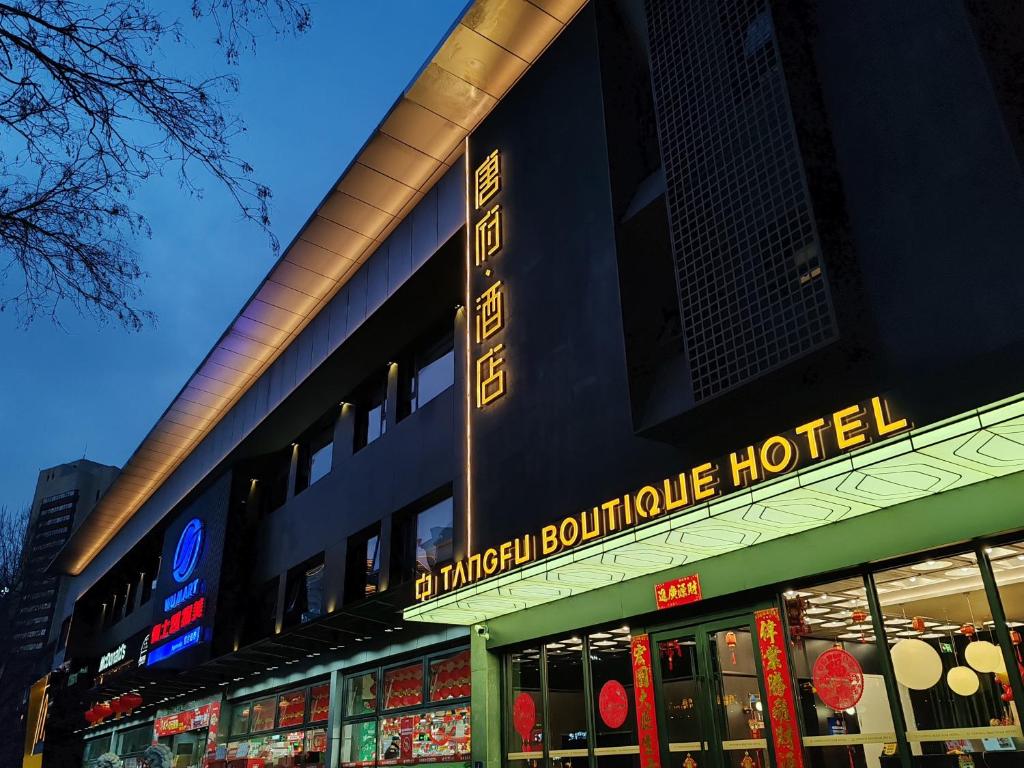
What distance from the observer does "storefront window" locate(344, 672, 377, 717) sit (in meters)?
15.4

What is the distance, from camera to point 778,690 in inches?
324

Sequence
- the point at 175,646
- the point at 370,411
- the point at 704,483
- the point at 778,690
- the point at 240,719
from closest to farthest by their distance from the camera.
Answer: the point at 704,483 < the point at 778,690 < the point at 370,411 < the point at 240,719 < the point at 175,646

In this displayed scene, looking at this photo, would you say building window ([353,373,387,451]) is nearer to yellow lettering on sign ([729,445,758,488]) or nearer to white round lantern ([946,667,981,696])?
yellow lettering on sign ([729,445,758,488])

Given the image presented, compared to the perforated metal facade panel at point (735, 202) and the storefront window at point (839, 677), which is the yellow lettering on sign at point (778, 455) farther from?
the storefront window at point (839, 677)

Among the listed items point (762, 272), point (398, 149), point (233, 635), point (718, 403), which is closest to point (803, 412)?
point (718, 403)

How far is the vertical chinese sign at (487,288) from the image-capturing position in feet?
44.4

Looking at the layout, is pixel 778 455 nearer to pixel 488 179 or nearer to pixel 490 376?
pixel 490 376

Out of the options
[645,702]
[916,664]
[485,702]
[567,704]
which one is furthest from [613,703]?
[916,664]

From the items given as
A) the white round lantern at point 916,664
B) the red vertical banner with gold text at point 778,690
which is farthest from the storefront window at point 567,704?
the white round lantern at point 916,664

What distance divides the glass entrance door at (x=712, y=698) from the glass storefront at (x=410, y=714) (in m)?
4.25

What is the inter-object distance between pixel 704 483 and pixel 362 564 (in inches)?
468

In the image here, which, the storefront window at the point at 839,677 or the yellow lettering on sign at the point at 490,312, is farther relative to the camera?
the yellow lettering on sign at the point at 490,312

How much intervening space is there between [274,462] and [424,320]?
33.4ft

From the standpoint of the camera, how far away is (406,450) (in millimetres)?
16266
